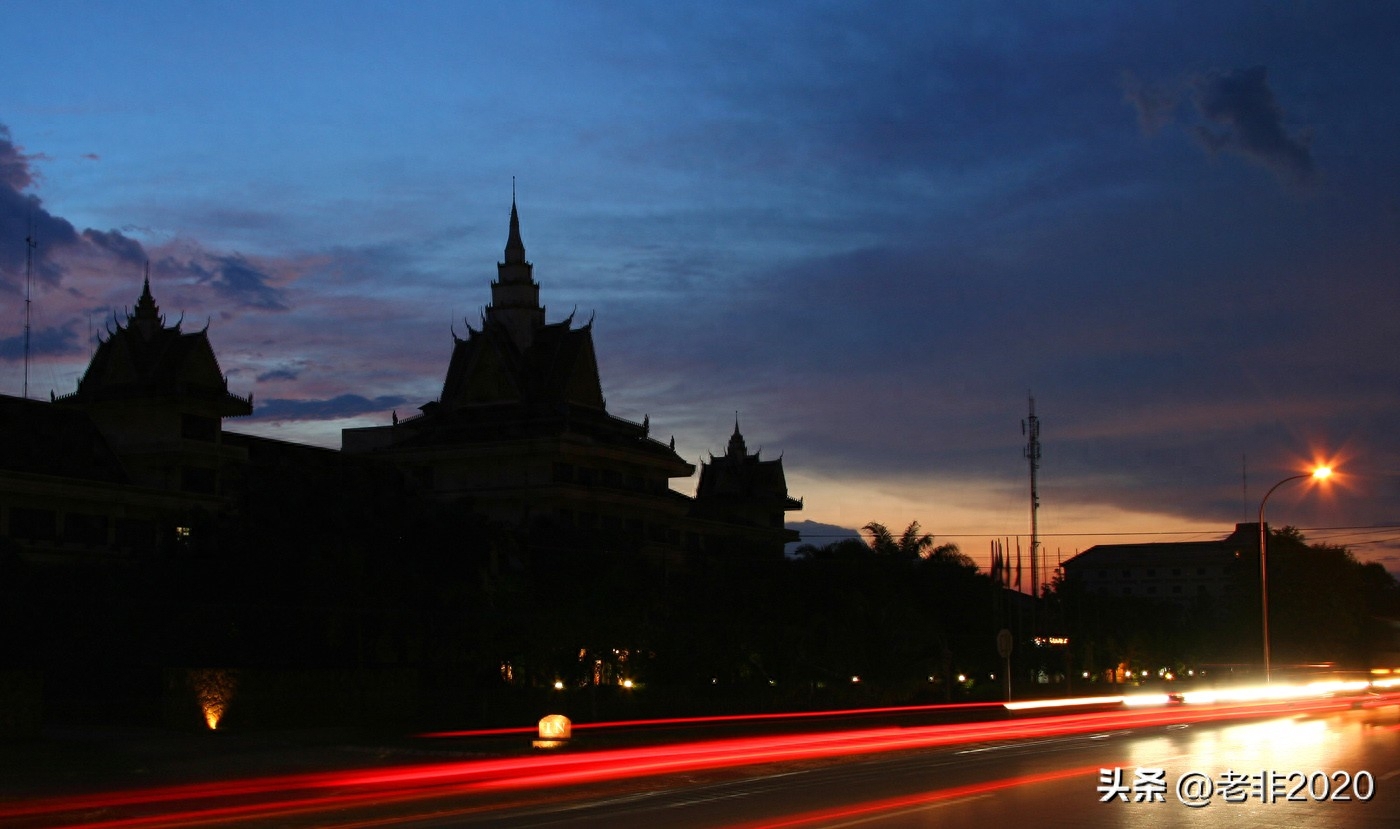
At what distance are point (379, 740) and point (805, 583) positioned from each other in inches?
1208

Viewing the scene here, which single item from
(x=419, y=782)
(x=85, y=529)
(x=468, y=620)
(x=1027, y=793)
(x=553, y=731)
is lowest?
(x=419, y=782)

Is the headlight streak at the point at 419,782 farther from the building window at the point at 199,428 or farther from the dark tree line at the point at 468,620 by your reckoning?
the building window at the point at 199,428

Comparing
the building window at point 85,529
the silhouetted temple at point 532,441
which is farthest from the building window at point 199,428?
the silhouetted temple at point 532,441

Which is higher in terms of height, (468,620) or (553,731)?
(468,620)

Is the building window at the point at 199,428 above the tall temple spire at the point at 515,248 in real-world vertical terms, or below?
below

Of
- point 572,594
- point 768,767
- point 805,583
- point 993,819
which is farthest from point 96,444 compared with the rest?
point 993,819

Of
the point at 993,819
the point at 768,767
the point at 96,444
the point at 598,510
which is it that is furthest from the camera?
the point at 598,510

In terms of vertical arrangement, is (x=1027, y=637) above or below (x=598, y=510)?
below

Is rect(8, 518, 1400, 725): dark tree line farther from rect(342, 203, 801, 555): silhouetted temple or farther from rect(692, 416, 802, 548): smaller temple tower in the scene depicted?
rect(692, 416, 802, 548): smaller temple tower

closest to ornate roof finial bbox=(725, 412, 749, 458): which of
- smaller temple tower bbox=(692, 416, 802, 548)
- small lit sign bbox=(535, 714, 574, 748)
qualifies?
smaller temple tower bbox=(692, 416, 802, 548)

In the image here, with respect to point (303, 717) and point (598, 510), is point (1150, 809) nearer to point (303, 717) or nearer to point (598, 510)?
point (303, 717)

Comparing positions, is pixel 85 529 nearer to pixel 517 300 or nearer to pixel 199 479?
pixel 199 479

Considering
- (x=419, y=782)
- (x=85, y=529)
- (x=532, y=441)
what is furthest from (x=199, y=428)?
(x=419, y=782)

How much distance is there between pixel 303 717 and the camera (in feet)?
145
